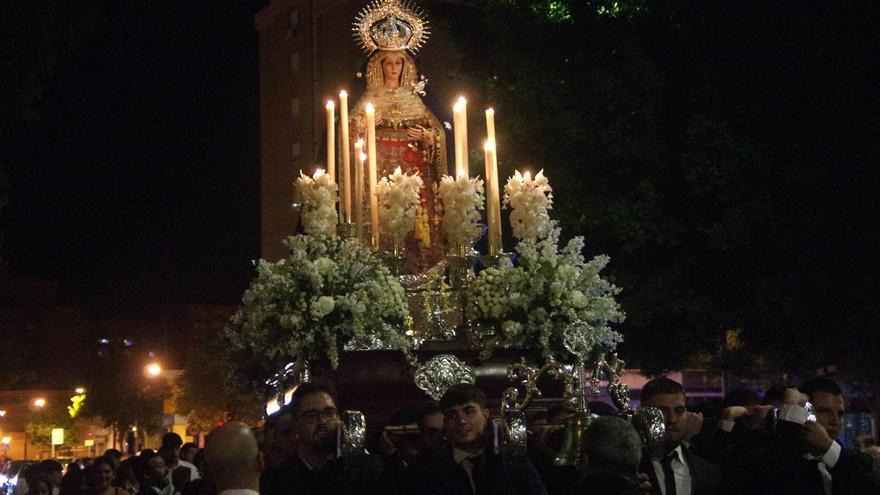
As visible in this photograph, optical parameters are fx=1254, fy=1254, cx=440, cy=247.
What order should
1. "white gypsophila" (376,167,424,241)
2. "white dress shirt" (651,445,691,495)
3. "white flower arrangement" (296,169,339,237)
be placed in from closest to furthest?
"white dress shirt" (651,445,691,495), "white flower arrangement" (296,169,339,237), "white gypsophila" (376,167,424,241)

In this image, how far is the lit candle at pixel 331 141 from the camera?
39.1 feet

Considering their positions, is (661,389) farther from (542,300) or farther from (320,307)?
(320,307)

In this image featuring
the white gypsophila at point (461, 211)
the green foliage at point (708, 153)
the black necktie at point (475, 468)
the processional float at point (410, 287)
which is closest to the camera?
the black necktie at point (475, 468)

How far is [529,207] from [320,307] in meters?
2.03

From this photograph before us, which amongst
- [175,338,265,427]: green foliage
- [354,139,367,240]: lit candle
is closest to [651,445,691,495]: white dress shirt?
[354,139,367,240]: lit candle

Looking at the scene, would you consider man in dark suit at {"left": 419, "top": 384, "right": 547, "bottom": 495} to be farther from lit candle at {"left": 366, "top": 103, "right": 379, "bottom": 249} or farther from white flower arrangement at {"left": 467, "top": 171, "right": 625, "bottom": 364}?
lit candle at {"left": 366, "top": 103, "right": 379, "bottom": 249}

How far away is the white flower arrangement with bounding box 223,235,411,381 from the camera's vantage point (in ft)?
31.7

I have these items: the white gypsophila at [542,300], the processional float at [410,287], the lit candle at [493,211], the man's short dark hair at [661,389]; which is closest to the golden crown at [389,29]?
the processional float at [410,287]

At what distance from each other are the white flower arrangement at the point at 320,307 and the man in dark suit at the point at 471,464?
3880mm

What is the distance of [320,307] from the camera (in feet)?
31.5

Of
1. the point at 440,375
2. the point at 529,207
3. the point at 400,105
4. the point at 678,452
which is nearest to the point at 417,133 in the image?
the point at 400,105

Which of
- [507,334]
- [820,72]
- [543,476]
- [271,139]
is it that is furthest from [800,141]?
[271,139]

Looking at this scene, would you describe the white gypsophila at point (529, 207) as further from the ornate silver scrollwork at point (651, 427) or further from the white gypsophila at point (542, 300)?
the ornate silver scrollwork at point (651, 427)

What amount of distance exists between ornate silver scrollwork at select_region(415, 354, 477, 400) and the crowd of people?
1.41m
